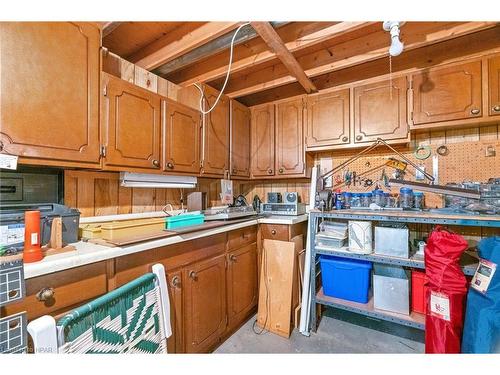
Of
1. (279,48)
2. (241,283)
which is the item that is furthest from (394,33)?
(241,283)

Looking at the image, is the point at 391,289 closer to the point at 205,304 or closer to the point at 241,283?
the point at 241,283

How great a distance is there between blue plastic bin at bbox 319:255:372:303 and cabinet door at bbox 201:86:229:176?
51.4 inches

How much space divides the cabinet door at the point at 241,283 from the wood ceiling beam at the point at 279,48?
154 cm

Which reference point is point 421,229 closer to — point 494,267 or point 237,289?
point 494,267

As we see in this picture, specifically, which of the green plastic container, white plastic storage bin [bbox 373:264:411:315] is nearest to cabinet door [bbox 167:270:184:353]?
the green plastic container

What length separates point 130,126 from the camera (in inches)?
56.1

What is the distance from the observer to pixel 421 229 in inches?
77.8

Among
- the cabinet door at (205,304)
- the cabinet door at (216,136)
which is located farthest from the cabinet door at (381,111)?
the cabinet door at (205,304)

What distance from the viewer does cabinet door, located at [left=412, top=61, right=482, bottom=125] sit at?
5.37 feet

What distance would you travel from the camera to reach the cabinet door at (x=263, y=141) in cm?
247

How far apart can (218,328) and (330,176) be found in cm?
180

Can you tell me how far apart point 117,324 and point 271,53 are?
6.31 feet
